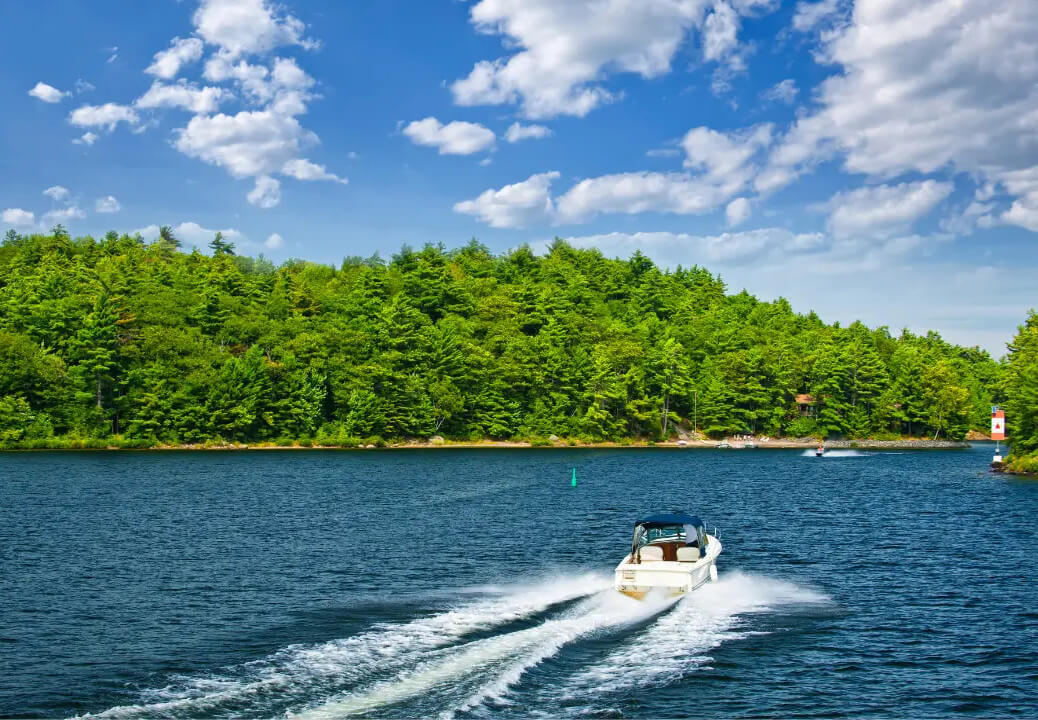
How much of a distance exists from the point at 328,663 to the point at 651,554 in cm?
1438

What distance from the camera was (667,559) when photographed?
33.6 metres

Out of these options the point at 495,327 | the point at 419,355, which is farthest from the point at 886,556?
the point at 495,327

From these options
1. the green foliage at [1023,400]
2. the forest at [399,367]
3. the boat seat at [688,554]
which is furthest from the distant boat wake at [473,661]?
the forest at [399,367]

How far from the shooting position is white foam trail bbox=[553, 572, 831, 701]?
22.6m

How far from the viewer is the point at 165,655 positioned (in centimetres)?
2439

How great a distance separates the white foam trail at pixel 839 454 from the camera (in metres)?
134

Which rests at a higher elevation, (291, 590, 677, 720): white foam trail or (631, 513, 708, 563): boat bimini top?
(631, 513, 708, 563): boat bimini top

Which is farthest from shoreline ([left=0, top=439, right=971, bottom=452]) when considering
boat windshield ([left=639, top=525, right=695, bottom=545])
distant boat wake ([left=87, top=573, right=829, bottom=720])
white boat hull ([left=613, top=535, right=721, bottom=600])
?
white boat hull ([left=613, top=535, right=721, bottom=600])

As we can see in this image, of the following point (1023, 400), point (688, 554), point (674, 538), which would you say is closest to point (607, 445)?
point (1023, 400)

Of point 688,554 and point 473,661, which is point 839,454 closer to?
point 688,554

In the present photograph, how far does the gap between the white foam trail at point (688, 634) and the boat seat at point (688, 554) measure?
1285 millimetres

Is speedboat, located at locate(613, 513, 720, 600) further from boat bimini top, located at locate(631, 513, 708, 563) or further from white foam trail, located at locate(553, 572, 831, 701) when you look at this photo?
white foam trail, located at locate(553, 572, 831, 701)

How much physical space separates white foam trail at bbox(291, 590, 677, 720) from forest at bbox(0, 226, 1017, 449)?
7971 centimetres

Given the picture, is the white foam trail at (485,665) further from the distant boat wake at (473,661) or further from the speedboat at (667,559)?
the speedboat at (667,559)
